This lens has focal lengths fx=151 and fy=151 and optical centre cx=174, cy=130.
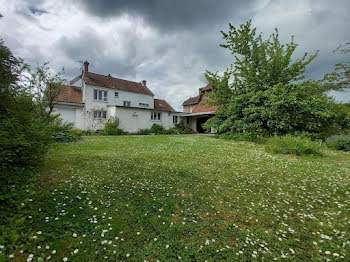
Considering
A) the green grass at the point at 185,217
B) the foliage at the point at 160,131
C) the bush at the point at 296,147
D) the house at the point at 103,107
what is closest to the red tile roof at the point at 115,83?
the house at the point at 103,107

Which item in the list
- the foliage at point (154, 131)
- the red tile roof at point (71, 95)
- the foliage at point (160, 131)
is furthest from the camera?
the foliage at point (160, 131)

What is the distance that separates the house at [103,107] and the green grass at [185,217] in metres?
17.8

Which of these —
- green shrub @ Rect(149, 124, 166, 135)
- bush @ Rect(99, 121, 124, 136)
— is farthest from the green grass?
green shrub @ Rect(149, 124, 166, 135)

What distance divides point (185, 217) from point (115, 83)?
2648 centimetres

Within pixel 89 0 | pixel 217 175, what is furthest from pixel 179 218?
pixel 89 0

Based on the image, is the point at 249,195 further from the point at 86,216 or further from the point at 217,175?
the point at 86,216

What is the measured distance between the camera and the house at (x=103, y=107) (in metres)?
20.1

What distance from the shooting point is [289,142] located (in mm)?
7898

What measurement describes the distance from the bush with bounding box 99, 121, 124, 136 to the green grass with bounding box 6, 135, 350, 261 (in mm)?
14982

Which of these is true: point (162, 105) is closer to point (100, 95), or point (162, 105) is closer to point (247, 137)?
point (100, 95)

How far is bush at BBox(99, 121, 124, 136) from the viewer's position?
18.6m

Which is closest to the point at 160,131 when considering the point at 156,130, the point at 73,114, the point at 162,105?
the point at 156,130

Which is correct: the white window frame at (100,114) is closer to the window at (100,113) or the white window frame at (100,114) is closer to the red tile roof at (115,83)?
the window at (100,113)

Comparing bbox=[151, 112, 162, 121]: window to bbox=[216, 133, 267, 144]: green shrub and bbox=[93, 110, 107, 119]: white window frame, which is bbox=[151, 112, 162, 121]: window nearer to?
bbox=[93, 110, 107, 119]: white window frame
